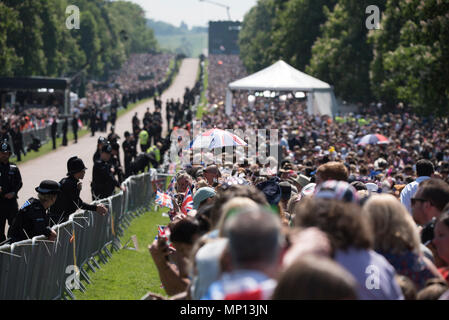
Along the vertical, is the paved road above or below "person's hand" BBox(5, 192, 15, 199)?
below

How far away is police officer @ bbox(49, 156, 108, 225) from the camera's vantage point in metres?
10.9

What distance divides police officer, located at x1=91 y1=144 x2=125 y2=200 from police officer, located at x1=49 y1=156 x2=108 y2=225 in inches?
101

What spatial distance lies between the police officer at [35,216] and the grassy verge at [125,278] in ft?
5.95

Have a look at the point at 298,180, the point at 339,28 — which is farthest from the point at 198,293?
the point at 339,28

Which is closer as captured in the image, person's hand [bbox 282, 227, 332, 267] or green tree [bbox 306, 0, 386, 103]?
person's hand [bbox 282, 227, 332, 267]

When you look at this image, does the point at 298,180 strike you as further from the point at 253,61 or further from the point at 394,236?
the point at 253,61

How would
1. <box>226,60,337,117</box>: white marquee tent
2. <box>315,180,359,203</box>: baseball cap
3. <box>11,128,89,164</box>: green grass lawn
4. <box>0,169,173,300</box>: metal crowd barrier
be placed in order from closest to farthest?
1. <box>315,180,359,203</box>: baseball cap
2. <box>0,169,173,300</box>: metal crowd barrier
3. <box>226,60,337,117</box>: white marquee tent
4. <box>11,128,89,164</box>: green grass lawn

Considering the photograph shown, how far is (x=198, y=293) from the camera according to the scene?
464 cm

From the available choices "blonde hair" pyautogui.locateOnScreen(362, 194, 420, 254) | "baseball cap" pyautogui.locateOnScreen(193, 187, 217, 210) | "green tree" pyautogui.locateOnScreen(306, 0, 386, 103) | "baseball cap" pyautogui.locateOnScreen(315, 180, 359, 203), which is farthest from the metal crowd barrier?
"green tree" pyautogui.locateOnScreen(306, 0, 386, 103)

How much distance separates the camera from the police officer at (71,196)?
35.6 ft

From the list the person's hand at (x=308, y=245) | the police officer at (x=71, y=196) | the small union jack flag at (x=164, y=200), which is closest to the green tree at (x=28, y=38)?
the small union jack flag at (x=164, y=200)

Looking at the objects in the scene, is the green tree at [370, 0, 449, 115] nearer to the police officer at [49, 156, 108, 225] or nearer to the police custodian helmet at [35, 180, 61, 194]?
the police officer at [49, 156, 108, 225]

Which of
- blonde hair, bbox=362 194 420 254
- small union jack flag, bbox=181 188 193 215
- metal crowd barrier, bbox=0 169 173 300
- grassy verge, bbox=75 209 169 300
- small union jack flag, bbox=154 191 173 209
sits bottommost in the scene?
grassy verge, bbox=75 209 169 300
